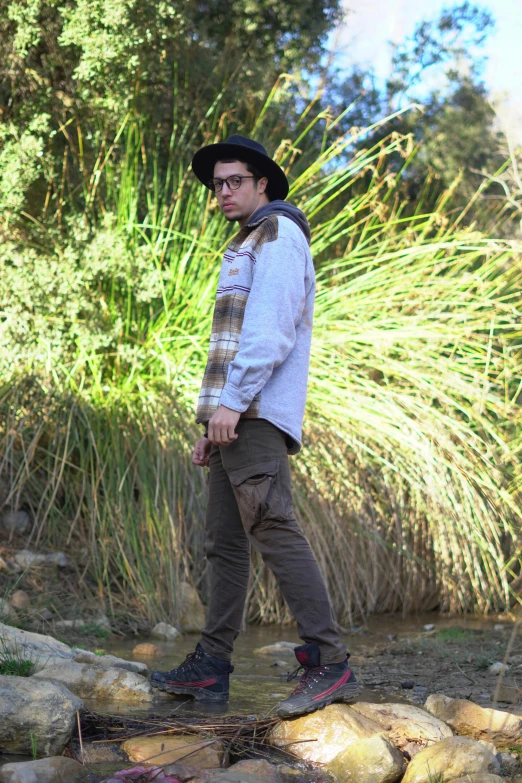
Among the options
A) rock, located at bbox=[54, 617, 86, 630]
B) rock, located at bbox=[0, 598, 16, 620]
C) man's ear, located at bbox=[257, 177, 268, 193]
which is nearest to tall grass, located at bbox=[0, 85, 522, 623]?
rock, located at bbox=[54, 617, 86, 630]

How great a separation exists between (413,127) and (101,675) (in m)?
7.10

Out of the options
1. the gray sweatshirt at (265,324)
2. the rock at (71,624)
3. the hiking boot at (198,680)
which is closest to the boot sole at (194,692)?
the hiking boot at (198,680)

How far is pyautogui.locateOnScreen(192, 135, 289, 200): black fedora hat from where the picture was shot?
2.99 meters

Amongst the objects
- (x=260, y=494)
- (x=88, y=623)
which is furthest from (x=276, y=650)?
(x=260, y=494)

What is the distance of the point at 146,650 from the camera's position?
3.87m

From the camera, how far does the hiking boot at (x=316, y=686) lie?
2.68 m

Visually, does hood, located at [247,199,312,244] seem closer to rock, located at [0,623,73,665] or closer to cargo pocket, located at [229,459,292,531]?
cargo pocket, located at [229,459,292,531]

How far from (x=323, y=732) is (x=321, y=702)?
10 cm

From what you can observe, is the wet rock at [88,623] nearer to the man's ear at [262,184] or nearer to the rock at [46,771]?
the rock at [46,771]

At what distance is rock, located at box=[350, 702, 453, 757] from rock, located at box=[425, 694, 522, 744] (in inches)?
3.0

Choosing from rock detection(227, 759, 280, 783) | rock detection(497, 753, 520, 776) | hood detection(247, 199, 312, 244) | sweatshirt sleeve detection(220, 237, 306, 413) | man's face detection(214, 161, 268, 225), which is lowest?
rock detection(497, 753, 520, 776)

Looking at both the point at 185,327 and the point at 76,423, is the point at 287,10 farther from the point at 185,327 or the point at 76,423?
the point at 76,423

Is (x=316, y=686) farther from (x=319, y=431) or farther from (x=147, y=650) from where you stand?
(x=319, y=431)

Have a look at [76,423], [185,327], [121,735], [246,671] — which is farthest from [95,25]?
[121,735]
